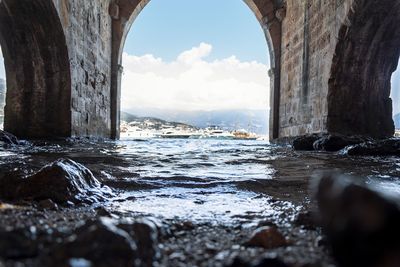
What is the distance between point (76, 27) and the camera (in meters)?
6.36

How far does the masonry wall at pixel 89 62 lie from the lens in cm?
611

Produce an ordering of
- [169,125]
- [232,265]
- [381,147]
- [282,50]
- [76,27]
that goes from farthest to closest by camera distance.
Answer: [169,125], [282,50], [76,27], [381,147], [232,265]

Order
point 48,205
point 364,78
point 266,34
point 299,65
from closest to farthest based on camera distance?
point 48,205 → point 364,78 → point 299,65 → point 266,34

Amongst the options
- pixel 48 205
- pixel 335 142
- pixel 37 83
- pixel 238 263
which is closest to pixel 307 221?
pixel 238 263

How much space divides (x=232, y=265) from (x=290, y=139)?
7.56m

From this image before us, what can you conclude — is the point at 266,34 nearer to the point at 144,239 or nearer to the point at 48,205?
the point at 48,205

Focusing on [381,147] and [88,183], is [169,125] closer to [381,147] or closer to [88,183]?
[381,147]

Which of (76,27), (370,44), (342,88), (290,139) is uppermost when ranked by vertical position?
(76,27)

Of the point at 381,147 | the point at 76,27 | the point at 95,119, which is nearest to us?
the point at 381,147

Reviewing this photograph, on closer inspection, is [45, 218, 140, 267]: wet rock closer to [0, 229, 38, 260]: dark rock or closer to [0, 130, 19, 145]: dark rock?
[0, 229, 38, 260]: dark rock

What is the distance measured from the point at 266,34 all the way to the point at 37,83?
6.23 m

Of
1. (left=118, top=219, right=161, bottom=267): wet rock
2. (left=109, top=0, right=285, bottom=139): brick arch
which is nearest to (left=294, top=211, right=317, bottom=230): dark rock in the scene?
(left=118, top=219, right=161, bottom=267): wet rock

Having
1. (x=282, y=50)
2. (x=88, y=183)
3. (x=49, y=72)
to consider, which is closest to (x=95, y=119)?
(x=49, y=72)

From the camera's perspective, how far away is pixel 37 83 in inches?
239
